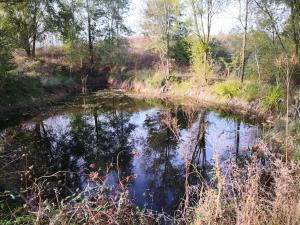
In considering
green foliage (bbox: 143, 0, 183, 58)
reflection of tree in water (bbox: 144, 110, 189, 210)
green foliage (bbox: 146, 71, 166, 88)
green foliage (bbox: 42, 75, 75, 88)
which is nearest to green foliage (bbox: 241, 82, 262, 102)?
reflection of tree in water (bbox: 144, 110, 189, 210)

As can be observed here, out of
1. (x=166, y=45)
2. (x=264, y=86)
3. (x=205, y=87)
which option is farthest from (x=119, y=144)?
(x=166, y=45)

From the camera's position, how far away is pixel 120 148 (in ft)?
33.4

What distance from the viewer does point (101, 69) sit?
2881 cm

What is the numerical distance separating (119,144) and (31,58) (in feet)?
54.3

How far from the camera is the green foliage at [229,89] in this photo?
17.2 metres

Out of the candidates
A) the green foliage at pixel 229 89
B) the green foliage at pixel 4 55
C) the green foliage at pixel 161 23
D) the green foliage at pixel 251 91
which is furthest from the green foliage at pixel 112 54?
the green foliage at pixel 251 91

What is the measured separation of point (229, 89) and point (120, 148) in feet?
31.3

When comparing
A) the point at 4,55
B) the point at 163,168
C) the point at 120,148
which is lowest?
the point at 163,168

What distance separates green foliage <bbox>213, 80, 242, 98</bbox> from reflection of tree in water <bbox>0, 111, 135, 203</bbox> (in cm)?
616

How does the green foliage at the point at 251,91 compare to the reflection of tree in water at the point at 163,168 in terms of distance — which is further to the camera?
the green foliage at the point at 251,91

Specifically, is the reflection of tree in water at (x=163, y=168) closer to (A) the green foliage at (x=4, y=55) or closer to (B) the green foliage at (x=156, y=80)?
(A) the green foliage at (x=4, y=55)

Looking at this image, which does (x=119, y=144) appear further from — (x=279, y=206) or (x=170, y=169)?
(x=279, y=206)

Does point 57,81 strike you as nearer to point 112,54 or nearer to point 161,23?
point 112,54

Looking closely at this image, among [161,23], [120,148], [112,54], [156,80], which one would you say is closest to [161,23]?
[161,23]
